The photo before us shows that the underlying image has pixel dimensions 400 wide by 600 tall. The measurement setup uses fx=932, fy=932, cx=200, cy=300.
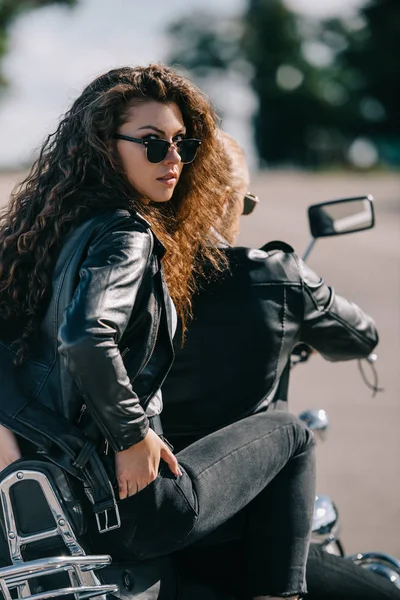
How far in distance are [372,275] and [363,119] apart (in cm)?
5117

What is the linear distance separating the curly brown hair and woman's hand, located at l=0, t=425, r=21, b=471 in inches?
7.4

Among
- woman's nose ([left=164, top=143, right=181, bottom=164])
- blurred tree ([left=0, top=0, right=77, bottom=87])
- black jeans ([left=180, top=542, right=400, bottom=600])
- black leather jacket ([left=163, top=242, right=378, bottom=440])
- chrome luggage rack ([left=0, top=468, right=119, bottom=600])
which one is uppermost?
blurred tree ([left=0, top=0, right=77, bottom=87])

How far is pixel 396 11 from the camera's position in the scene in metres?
55.6

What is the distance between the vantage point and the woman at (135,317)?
183cm

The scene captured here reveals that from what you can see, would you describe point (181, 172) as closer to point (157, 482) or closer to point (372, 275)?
point (157, 482)

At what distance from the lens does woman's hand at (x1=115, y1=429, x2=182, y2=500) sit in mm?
1868

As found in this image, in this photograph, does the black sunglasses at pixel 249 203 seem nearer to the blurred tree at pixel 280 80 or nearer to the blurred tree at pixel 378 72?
the blurred tree at pixel 378 72

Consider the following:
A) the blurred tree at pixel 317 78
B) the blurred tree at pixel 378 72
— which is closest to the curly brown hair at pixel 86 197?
the blurred tree at pixel 378 72

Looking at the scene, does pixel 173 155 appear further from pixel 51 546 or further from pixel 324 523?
pixel 324 523

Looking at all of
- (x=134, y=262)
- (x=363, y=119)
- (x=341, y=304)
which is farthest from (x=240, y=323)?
(x=363, y=119)

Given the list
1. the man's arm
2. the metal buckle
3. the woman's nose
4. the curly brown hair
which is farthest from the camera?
the man's arm

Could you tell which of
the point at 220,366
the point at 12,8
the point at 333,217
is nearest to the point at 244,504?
the point at 220,366

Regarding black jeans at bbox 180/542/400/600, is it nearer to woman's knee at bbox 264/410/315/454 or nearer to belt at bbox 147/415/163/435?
woman's knee at bbox 264/410/315/454

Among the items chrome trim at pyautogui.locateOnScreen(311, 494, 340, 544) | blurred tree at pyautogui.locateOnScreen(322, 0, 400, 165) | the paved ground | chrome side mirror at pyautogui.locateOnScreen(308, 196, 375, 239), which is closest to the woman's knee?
chrome trim at pyautogui.locateOnScreen(311, 494, 340, 544)
